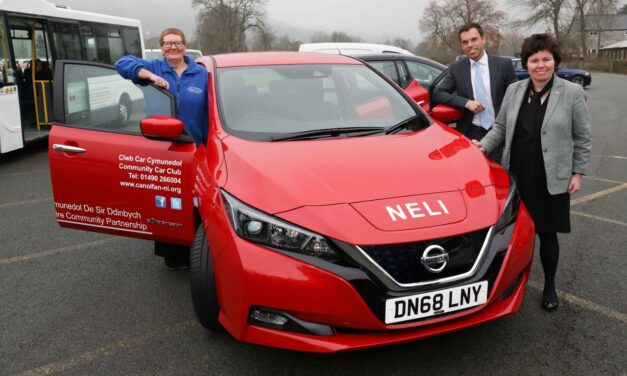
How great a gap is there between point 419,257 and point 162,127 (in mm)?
1768

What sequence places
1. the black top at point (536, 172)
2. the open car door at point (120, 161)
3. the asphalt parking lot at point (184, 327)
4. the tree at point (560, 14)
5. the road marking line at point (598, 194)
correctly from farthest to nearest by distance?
1. the tree at point (560, 14)
2. the road marking line at point (598, 194)
3. the open car door at point (120, 161)
4. the black top at point (536, 172)
5. the asphalt parking lot at point (184, 327)

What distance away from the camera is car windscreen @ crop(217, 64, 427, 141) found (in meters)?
3.08

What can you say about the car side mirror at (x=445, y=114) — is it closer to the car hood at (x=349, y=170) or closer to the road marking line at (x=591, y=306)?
the car hood at (x=349, y=170)

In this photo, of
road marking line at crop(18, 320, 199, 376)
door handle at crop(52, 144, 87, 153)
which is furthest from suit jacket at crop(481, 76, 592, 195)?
door handle at crop(52, 144, 87, 153)

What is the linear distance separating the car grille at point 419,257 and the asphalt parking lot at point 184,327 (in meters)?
0.65

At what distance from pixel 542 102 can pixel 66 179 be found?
3.07 m

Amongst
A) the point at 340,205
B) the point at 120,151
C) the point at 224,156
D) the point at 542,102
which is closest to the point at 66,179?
the point at 120,151

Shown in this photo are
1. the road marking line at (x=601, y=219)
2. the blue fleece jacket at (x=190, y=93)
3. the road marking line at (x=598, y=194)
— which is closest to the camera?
the blue fleece jacket at (x=190, y=93)

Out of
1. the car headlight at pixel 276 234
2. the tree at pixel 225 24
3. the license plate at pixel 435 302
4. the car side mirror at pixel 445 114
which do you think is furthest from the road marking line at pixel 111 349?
the tree at pixel 225 24

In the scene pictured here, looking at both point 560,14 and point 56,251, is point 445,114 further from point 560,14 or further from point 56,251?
point 560,14

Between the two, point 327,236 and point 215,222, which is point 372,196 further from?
point 215,222

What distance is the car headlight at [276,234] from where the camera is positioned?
2156mm

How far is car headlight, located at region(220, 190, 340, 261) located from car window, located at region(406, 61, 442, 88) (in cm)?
635

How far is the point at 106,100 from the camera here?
370 cm
